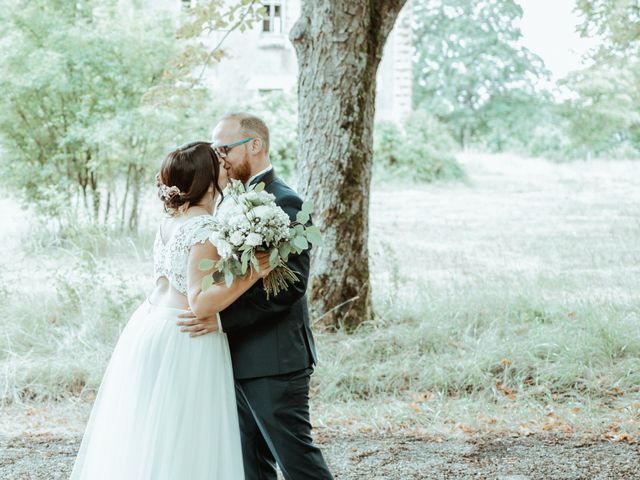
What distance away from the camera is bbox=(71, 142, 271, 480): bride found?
3.30 metres

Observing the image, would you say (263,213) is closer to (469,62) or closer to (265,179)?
(265,179)

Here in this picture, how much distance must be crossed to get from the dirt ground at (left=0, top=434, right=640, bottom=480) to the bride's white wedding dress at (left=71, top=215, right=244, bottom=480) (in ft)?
4.97

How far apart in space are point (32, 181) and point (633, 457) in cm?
853

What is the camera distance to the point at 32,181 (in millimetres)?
Answer: 10859

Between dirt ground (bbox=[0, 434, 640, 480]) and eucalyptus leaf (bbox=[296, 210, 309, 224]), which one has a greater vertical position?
eucalyptus leaf (bbox=[296, 210, 309, 224])

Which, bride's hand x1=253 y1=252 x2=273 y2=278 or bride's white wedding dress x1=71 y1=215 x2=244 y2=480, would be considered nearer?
bride's hand x1=253 y1=252 x2=273 y2=278

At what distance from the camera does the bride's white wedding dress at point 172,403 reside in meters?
3.31

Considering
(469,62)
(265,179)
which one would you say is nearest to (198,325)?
(265,179)

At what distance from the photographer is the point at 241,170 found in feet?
11.6

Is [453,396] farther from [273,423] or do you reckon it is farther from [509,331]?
[273,423]

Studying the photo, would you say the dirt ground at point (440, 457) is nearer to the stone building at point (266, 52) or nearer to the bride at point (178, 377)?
the bride at point (178, 377)

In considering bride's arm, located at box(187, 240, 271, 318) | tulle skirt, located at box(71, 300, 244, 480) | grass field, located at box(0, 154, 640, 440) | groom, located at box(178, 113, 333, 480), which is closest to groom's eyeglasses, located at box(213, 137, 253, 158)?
groom, located at box(178, 113, 333, 480)

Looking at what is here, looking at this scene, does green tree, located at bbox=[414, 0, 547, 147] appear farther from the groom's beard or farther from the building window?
the groom's beard

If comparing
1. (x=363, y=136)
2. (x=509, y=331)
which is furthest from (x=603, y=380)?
(x=363, y=136)
